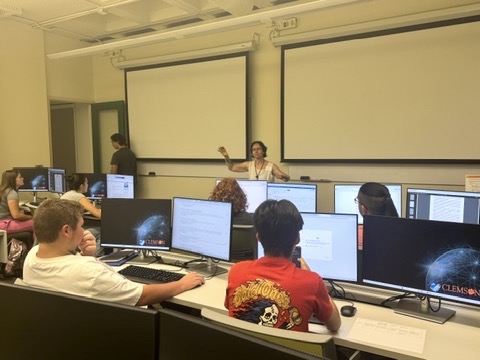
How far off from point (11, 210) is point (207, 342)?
181 inches

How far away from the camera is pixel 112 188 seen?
507cm


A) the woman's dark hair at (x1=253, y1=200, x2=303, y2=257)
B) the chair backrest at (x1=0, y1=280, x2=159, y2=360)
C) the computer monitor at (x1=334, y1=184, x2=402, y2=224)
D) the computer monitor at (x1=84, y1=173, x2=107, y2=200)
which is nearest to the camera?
the chair backrest at (x1=0, y1=280, x2=159, y2=360)

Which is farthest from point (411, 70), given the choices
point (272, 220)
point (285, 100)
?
point (272, 220)

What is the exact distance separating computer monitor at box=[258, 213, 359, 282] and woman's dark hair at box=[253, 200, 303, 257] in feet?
0.99

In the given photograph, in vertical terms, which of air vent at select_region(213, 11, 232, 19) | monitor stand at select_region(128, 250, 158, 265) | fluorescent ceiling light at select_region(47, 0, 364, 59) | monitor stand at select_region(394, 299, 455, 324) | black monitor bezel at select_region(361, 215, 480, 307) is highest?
air vent at select_region(213, 11, 232, 19)

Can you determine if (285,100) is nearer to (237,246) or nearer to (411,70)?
(411,70)

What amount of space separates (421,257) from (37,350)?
1.54 meters

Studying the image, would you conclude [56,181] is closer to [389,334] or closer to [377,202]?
[377,202]

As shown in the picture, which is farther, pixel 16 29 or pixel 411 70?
pixel 16 29

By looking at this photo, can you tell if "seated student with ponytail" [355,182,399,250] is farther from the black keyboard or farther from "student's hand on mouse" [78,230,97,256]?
"student's hand on mouse" [78,230,97,256]

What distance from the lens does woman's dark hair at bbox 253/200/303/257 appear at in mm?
1601

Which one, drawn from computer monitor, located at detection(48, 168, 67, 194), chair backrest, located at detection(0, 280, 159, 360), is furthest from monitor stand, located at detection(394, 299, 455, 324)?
computer monitor, located at detection(48, 168, 67, 194)

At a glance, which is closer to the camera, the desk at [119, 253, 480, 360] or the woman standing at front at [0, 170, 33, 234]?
the desk at [119, 253, 480, 360]

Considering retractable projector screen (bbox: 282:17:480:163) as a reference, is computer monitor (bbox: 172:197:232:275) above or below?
below
